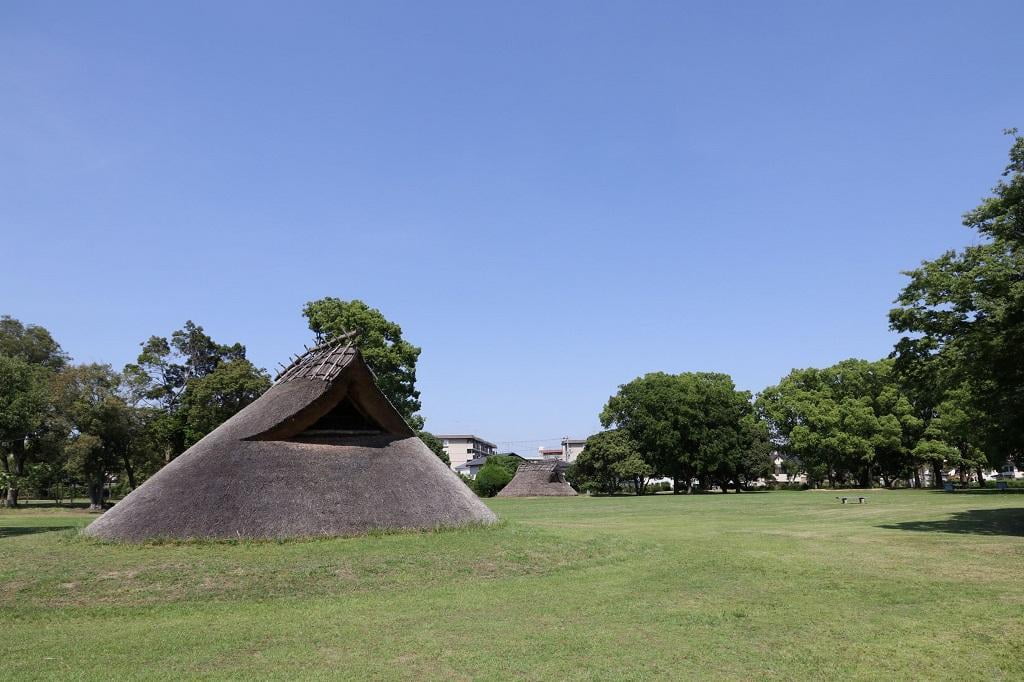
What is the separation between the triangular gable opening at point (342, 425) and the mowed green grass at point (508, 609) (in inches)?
211

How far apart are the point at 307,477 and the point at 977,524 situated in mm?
28924

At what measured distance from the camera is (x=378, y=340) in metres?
62.4

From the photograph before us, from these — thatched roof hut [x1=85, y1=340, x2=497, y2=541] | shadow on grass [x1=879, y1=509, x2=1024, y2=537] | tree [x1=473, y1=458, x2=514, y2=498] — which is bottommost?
tree [x1=473, y1=458, x2=514, y2=498]

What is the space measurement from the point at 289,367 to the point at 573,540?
48.3 ft

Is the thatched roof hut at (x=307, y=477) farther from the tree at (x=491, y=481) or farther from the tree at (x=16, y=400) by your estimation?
the tree at (x=491, y=481)

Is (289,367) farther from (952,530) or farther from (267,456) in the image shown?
(952,530)

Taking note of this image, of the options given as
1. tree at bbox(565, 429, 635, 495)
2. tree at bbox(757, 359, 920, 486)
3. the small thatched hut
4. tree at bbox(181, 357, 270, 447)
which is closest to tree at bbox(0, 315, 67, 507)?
tree at bbox(181, 357, 270, 447)

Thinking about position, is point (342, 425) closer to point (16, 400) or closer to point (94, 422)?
point (16, 400)

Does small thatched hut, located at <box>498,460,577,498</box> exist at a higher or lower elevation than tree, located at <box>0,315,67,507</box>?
lower

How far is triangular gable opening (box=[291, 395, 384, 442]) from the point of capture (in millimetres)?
23953

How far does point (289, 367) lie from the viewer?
2877 cm

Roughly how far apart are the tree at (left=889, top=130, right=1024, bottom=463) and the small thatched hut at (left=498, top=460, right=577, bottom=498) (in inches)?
2242

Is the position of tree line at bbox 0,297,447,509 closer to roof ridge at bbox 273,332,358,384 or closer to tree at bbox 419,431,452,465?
tree at bbox 419,431,452,465

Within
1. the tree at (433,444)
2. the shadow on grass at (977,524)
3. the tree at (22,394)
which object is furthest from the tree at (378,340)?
the shadow on grass at (977,524)
